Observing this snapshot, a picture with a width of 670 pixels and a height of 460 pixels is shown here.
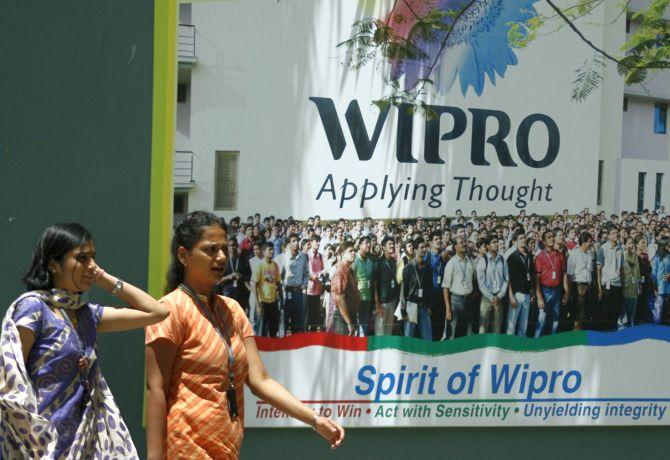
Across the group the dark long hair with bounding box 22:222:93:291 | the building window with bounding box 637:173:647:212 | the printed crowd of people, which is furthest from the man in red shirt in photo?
the dark long hair with bounding box 22:222:93:291

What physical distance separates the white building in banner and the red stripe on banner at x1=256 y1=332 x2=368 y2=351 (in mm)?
697

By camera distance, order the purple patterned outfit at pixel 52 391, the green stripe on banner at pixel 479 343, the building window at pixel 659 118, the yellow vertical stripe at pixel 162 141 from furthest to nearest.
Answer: the building window at pixel 659 118, the green stripe on banner at pixel 479 343, the yellow vertical stripe at pixel 162 141, the purple patterned outfit at pixel 52 391

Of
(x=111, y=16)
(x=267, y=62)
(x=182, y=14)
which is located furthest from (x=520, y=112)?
(x=111, y=16)

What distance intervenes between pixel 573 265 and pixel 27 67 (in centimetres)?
337

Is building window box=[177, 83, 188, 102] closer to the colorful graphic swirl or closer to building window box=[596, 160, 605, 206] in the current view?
the colorful graphic swirl

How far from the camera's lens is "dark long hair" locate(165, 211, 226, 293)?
327 cm

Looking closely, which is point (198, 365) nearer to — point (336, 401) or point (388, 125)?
point (336, 401)

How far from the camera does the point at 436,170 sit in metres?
5.25

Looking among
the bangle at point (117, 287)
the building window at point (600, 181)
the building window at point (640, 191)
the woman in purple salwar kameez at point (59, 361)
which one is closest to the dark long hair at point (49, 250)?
Result: the woman in purple salwar kameez at point (59, 361)

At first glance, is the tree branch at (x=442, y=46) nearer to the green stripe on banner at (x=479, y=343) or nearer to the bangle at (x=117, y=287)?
the green stripe on banner at (x=479, y=343)

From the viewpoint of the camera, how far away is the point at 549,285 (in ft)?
17.4

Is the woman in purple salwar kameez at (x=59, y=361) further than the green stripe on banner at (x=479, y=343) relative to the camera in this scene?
No

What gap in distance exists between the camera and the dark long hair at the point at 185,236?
3270 millimetres

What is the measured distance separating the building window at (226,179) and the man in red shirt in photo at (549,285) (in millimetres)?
1850
